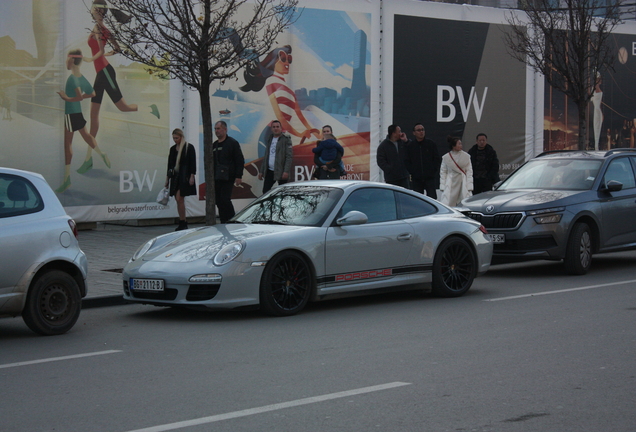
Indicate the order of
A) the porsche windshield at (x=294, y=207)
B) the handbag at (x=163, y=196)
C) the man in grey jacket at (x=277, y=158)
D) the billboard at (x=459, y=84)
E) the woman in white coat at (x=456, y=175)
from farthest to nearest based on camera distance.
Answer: the billboard at (x=459, y=84)
the man in grey jacket at (x=277, y=158)
the handbag at (x=163, y=196)
the woman in white coat at (x=456, y=175)
the porsche windshield at (x=294, y=207)

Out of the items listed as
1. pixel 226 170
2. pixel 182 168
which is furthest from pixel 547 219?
pixel 182 168

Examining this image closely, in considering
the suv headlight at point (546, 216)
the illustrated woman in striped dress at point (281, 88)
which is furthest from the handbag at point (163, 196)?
the suv headlight at point (546, 216)

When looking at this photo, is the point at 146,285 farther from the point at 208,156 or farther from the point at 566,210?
the point at 566,210

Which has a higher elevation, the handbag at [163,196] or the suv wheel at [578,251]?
the handbag at [163,196]

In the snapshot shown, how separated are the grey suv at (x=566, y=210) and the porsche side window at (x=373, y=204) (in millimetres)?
2073

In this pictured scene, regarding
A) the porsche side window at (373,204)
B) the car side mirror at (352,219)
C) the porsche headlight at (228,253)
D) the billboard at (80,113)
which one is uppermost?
the billboard at (80,113)

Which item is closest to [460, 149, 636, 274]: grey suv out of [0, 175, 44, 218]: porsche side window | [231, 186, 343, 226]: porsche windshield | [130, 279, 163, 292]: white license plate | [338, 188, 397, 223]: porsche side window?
[338, 188, 397, 223]: porsche side window

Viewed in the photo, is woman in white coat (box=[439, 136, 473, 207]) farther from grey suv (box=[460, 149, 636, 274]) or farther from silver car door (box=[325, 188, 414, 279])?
silver car door (box=[325, 188, 414, 279])

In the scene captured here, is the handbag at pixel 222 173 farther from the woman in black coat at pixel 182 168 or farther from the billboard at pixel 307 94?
the billboard at pixel 307 94

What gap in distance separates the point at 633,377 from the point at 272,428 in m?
2.89

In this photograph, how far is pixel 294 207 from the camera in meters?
10.1

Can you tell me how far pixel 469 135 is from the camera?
2333 centimetres

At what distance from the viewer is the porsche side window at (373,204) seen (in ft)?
33.1

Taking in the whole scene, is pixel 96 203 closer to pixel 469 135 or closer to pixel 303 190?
pixel 303 190
